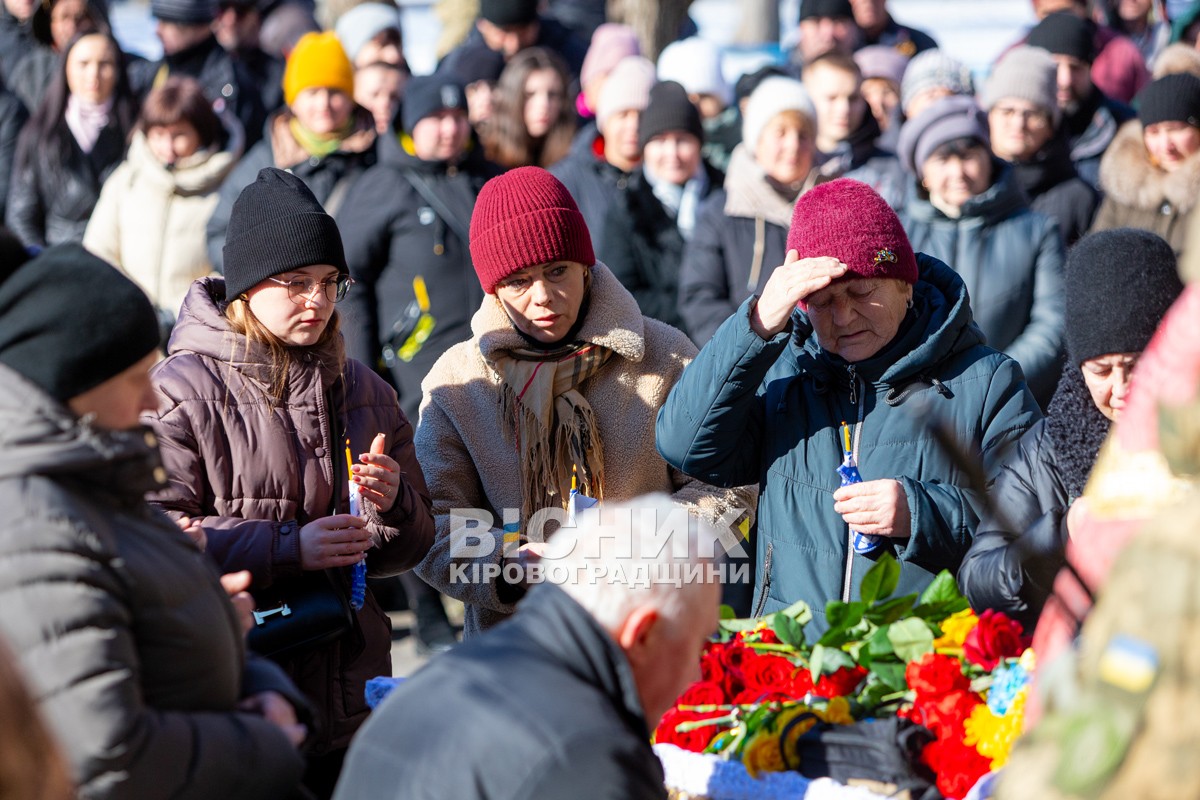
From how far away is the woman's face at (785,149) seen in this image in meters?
6.16

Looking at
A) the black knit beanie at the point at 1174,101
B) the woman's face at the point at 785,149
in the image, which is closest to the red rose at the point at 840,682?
the woman's face at the point at 785,149

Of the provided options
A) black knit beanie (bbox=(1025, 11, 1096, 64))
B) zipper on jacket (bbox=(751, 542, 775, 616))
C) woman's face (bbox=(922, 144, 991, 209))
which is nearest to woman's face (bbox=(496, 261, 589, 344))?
zipper on jacket (bbox=(751, 542, 775, 616))

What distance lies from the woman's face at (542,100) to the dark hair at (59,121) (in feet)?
6.88

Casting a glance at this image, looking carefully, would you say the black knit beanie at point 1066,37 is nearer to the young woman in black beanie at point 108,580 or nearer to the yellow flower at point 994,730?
the yellow flower at point 994,730

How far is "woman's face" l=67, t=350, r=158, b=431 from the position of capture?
7.64 ft

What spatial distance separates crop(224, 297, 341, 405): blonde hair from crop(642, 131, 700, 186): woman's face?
3190 millimetres

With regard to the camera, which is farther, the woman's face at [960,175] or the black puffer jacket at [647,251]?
the black puffer jacket at [647,251]

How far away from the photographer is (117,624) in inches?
85.8

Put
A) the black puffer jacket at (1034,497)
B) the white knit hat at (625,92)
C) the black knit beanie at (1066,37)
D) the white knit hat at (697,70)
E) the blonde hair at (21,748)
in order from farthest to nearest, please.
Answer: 1. the white knit hat at (697,70)
2. the black knit beanie at (1066,37)
3. the white knit hat at (625,92)
4. the black puffer jacket at (1034,497)
5. the blonde hair at (21,748)

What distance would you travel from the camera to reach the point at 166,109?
6.50m

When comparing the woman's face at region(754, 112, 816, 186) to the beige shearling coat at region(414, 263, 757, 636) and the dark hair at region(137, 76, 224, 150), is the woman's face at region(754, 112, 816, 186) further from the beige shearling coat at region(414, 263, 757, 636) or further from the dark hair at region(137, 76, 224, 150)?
the dark hair at region(137, 76, 224, 150)

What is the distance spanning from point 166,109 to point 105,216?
583mm

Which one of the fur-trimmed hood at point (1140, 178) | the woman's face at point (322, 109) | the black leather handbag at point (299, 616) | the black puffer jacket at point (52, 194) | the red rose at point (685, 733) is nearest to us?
the red rose at point (685, 733)

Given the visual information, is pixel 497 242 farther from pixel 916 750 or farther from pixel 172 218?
pixel 172 218
